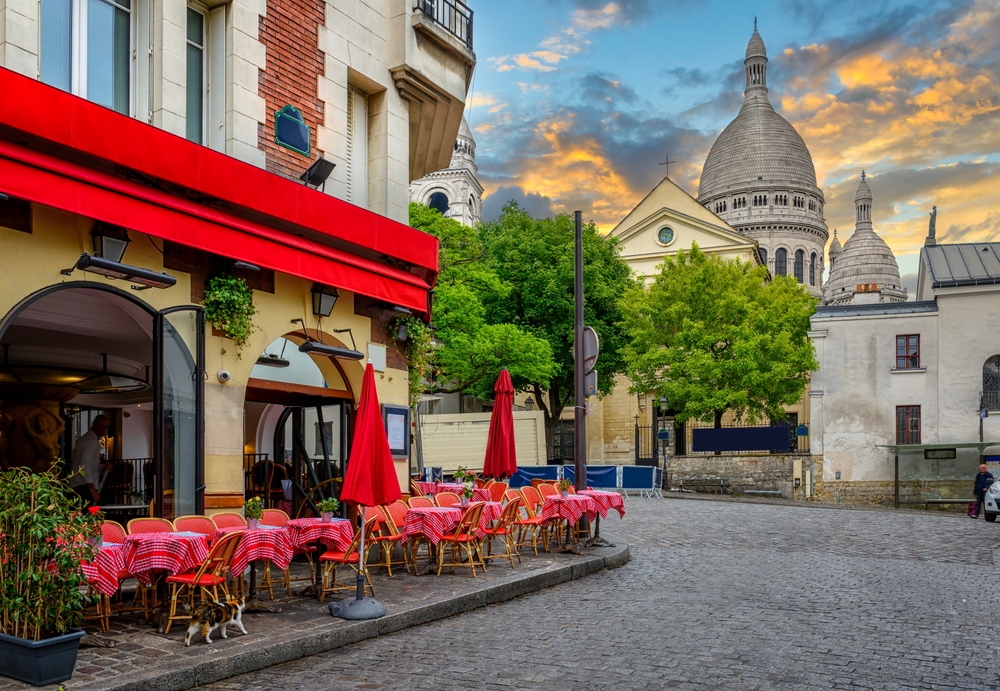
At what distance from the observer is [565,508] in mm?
12562

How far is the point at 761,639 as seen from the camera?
7.62 m

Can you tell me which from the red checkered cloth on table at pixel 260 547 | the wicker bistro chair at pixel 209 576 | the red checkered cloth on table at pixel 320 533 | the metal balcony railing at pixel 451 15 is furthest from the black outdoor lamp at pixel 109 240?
the metal balcony railing at pixel 451 15

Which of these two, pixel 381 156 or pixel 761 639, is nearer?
pixel 761 639

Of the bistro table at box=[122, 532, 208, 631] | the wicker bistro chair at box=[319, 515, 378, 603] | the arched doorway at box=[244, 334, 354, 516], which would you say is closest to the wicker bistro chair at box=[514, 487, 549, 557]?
the arched doorway at box=[244, 334, 354, 516]

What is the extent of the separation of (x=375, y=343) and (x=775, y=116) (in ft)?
331

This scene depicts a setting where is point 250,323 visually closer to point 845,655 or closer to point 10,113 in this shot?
point 10,113

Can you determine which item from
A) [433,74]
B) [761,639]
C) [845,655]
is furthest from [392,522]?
[433,74]

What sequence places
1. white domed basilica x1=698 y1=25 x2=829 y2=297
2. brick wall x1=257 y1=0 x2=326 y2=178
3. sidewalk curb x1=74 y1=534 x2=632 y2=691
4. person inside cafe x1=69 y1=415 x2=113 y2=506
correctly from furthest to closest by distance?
white domed basilica x1=698 y1=25 x2=829 y2=297
person inside cafe x1=69 y1=415 x2=113 y2=506
brick wall x1=257 y1=0 x2=326 y2=178
sidewalk curb x1=74 y1=534 x2=632 y2=691

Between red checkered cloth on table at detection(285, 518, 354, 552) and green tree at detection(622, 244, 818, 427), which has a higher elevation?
green tree at detection(622, 244, 818, 427)

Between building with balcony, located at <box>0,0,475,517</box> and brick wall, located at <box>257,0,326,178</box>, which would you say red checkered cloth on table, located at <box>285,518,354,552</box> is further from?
brick wall, located at <box>257,0,326,178</box>

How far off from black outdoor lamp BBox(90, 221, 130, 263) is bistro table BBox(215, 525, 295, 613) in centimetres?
275

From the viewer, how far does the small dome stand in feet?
381

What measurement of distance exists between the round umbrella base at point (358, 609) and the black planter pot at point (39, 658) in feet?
8.39

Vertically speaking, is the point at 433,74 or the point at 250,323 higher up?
the point at 433,74
